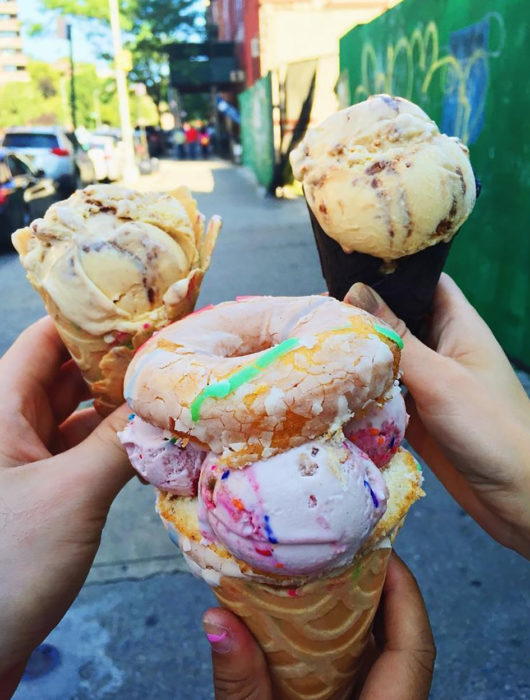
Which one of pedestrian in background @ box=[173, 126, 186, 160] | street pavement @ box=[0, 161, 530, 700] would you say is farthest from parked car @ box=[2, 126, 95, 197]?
pedestrian in background @ box=[173, 126, 186, 160]

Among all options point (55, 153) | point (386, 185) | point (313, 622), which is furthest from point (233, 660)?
point (55, 153)

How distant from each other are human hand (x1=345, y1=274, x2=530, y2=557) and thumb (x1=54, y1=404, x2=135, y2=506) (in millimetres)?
700

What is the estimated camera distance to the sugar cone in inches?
50.6

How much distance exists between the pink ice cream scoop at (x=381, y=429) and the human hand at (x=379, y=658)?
0.53 metres

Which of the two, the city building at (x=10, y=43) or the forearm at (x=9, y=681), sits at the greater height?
the city building at (x=10, y=43)

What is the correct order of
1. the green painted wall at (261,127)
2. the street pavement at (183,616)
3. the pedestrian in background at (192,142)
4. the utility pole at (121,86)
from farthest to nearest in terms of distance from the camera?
the pedestrian in background at (192,142) < the utility pole at (121,86) < the green painted wall at (261,127) < the street pavement at (183,616)

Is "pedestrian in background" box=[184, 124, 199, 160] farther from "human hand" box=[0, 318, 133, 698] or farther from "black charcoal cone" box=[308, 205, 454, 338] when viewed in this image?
"human hand" box=[0, 318, 133, 698]

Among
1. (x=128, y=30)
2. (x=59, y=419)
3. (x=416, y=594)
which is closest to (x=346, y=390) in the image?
(x=416, y=594)

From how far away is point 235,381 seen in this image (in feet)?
3.49

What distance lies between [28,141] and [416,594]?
45.8ft

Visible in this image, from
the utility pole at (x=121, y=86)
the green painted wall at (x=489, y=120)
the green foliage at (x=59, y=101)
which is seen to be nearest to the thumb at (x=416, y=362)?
the green painted wall at (x=489, y=120)

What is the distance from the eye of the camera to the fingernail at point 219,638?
133 centimetres

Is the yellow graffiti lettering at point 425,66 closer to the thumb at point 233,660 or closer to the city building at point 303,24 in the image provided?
the thumb at point 233,660

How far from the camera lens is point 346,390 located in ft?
3.51
